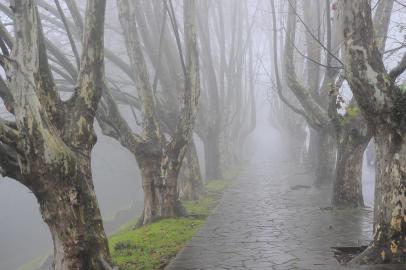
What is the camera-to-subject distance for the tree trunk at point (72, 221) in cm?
625

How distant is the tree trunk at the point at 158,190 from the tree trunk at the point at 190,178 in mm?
4306

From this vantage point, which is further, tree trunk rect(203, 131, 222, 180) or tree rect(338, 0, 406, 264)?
tree trunk rect(203, 131, 222, 180)

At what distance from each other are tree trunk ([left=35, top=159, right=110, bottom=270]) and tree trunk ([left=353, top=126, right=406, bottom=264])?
3.50 meters

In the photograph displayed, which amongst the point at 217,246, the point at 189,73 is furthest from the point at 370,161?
the point at 217,246

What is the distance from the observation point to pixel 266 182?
68.7 ft

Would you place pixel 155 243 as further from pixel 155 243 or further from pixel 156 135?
pixel 156 135

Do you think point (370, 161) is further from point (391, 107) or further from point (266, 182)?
point (391, 107)

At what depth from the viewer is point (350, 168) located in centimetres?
1222

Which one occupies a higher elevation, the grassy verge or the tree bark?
the tree bark

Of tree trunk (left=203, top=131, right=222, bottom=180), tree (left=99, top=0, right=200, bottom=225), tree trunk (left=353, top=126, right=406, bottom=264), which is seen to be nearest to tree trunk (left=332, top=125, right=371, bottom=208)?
tree (left=99, top=0, right=200, bottom=225)

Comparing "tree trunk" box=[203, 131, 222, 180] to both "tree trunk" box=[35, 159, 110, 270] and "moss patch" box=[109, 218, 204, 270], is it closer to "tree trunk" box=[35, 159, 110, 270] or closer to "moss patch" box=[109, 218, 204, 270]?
"moss patch" box=[109, 218, 204, 270]

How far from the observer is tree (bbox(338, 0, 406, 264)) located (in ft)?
21.8

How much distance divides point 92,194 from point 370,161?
2776 centimetres

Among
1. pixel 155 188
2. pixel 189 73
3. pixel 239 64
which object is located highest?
pixel 239 64
